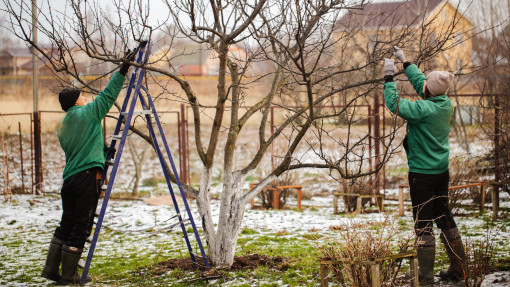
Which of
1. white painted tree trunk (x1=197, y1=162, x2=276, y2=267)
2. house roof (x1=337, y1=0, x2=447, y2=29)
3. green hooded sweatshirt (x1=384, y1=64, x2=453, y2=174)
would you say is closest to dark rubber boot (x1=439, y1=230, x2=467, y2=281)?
green hooded sweatshirt (x1=384, y1=64, x2=453, y2=174)

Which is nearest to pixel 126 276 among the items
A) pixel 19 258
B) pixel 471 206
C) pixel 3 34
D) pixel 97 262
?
pixel 97 262

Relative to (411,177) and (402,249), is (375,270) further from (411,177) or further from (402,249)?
(411,177)

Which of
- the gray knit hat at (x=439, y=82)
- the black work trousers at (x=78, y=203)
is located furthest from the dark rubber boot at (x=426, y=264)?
the black work trousers at (x=78, y=203)

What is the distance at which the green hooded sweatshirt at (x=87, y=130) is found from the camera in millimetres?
4309

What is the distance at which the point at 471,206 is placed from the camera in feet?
27.0

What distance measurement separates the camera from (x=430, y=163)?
4.02 m

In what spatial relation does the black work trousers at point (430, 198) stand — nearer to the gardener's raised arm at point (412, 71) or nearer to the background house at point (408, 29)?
the gardener's raised arm at point (412, 71)

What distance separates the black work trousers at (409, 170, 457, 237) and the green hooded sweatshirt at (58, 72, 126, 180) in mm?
2642

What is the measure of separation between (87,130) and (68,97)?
359 millimetres

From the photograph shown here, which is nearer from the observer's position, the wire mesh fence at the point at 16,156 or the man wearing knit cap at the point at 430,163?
the man wearing knit cap at the point at 430,163

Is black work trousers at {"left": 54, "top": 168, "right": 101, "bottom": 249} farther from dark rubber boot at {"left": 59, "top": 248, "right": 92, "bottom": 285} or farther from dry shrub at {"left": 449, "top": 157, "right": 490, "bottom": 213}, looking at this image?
dry shrub at {"left": 449, "top": 157, "right": 490, "bottom": 213}

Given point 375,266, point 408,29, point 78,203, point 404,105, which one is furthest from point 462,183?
point 78,203

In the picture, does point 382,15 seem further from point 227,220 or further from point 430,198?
point 227,220

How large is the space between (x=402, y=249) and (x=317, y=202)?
707 centimetres
